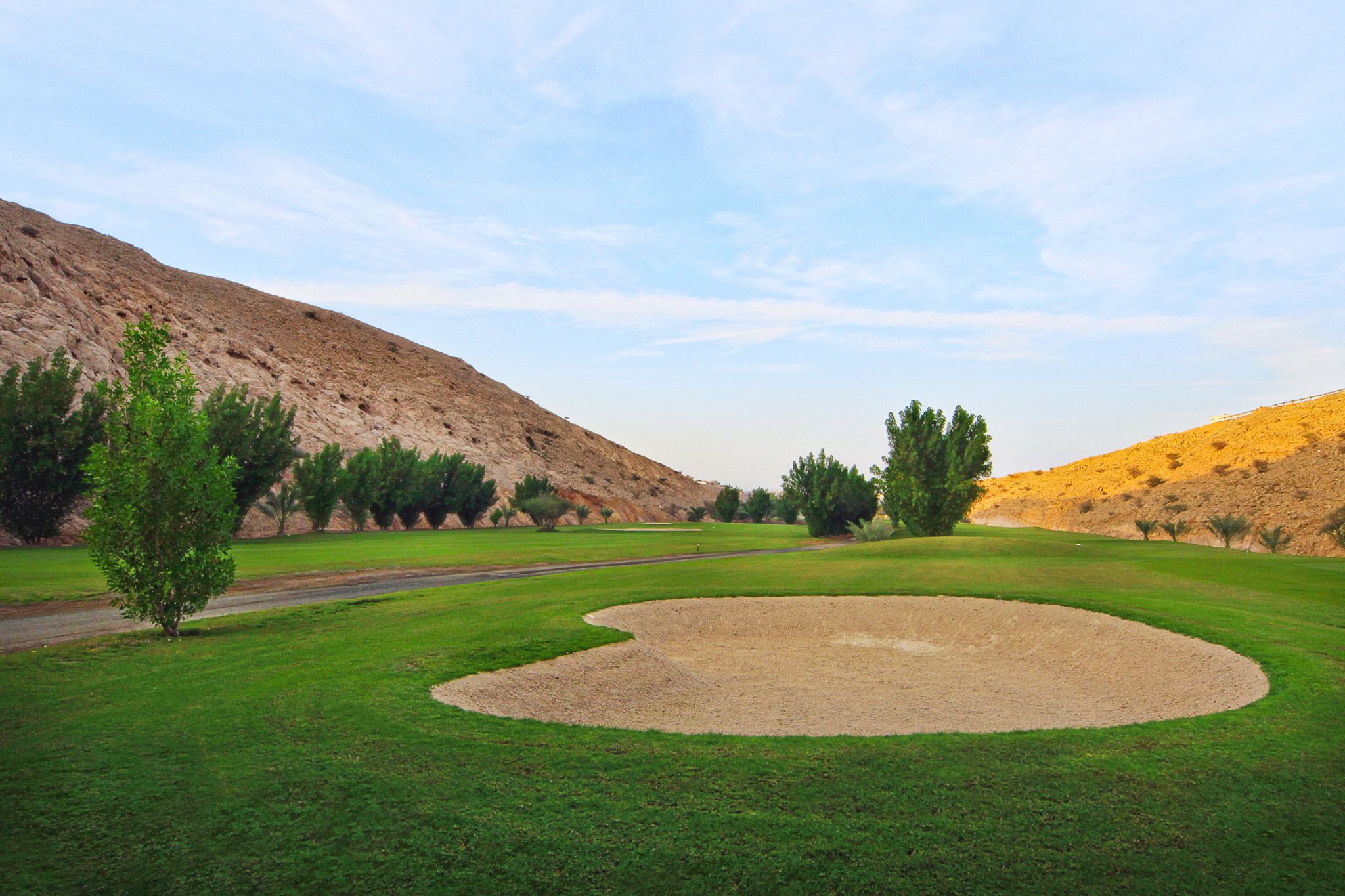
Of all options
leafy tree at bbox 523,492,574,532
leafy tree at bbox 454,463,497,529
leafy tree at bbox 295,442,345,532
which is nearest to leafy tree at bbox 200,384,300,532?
leafy tree at bbox 295,442,345,532

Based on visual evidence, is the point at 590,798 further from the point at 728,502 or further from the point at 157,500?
the point at 728,502

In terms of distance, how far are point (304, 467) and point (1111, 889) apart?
48621 millimetres

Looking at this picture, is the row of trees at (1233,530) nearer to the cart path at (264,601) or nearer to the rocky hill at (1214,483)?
the rocky hill at (1214,483)

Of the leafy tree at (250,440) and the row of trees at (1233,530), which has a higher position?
the leafy tree at (250,440)

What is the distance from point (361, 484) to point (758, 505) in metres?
46.2

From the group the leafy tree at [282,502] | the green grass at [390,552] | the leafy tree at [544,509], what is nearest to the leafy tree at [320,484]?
the leafy tree at [282,502]

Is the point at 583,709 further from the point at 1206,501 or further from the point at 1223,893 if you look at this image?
the point at 1206,501

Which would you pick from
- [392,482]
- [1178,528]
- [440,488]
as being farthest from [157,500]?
[1178,528]

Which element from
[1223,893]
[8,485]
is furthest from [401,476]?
[1223,893]

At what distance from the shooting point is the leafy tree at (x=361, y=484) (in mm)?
48562

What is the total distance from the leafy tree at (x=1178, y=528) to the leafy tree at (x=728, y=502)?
125ft

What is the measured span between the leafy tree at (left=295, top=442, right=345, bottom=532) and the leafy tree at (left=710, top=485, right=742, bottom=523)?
Result: 4029cm

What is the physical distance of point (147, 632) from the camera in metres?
12.8

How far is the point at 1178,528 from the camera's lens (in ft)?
150
